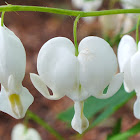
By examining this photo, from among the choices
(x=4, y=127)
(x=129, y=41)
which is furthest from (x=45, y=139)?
(x=129, y=41)

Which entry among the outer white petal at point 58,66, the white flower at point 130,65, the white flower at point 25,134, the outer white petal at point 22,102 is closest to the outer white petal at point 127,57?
the white flower at point 130,65

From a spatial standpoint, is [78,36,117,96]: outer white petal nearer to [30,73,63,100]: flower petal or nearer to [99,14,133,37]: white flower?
[30,73,63,100]: flower petal

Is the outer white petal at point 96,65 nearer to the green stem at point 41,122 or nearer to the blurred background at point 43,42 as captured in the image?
the green stem at point 41,122

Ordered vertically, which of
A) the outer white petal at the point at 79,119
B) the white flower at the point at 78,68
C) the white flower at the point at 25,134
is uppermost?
the white flower at the point at 78,68

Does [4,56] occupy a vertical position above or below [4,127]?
above

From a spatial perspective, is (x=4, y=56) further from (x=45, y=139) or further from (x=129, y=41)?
(x=45, y=139)

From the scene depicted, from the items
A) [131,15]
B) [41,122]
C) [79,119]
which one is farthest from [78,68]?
[131,15]
